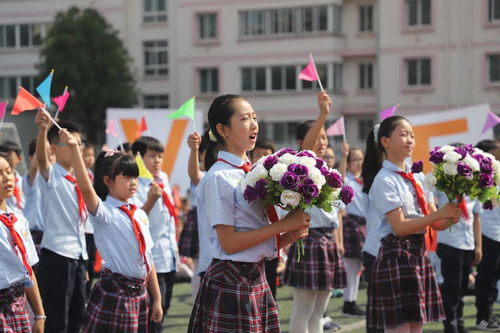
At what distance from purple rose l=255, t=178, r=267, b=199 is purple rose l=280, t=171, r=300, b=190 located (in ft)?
0.32

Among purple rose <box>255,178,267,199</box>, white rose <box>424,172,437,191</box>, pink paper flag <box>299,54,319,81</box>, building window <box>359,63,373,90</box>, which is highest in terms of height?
building window <box>359,63,373,90</box>

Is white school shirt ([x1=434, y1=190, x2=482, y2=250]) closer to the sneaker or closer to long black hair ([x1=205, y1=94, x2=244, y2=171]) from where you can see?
the sneaker

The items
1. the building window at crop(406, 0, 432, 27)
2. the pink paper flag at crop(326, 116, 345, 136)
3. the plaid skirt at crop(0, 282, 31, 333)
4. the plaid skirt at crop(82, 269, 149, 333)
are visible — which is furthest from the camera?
the building window at crop(406, 0, 432, 27)

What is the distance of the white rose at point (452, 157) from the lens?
5.36 meters

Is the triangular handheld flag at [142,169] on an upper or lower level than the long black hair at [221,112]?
lower

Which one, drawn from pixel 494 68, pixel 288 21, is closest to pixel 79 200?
pixel 494 68

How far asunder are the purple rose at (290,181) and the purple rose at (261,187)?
10 cm

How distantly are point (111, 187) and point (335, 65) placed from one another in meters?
29.7

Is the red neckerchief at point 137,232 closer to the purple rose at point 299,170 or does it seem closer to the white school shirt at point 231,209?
the white school shirt at point 231,209

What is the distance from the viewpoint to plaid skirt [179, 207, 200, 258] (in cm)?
954

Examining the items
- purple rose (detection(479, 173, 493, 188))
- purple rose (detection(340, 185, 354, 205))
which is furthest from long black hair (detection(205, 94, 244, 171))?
purple rose (detection(479, 173, 493, 188))

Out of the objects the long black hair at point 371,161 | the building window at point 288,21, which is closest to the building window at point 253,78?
the building window at point 288,21

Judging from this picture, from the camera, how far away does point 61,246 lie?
652cm

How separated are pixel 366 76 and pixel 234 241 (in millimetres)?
31205
